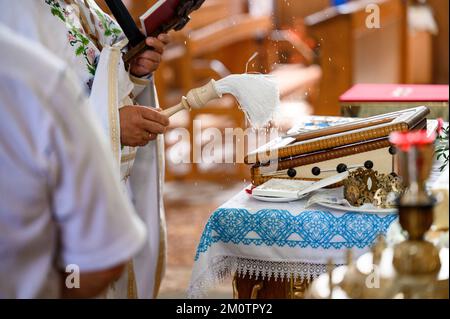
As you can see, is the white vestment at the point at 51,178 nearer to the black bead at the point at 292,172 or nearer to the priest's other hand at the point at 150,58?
the black bead at the point at 292,172

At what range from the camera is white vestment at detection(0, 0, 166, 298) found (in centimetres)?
219

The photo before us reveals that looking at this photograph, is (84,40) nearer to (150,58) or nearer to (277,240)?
(150,58)

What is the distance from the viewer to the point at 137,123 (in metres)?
2.25

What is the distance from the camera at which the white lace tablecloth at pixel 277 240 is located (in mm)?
1983

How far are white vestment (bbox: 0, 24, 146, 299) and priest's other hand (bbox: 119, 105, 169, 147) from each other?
1.01 meters

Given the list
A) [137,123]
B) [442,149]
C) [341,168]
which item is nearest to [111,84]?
[137,123]

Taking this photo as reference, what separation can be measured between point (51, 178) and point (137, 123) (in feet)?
3.57

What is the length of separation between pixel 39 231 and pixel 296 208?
957 mm

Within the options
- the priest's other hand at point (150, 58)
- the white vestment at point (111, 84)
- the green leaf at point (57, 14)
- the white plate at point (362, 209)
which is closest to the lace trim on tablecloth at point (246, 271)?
the white plate at point (362, 209)

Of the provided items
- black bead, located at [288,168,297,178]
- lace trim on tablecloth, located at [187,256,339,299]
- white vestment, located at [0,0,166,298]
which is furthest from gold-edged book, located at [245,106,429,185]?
white vestment, located at [0,0,166,298]

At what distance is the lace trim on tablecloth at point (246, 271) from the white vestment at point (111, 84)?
342mm
